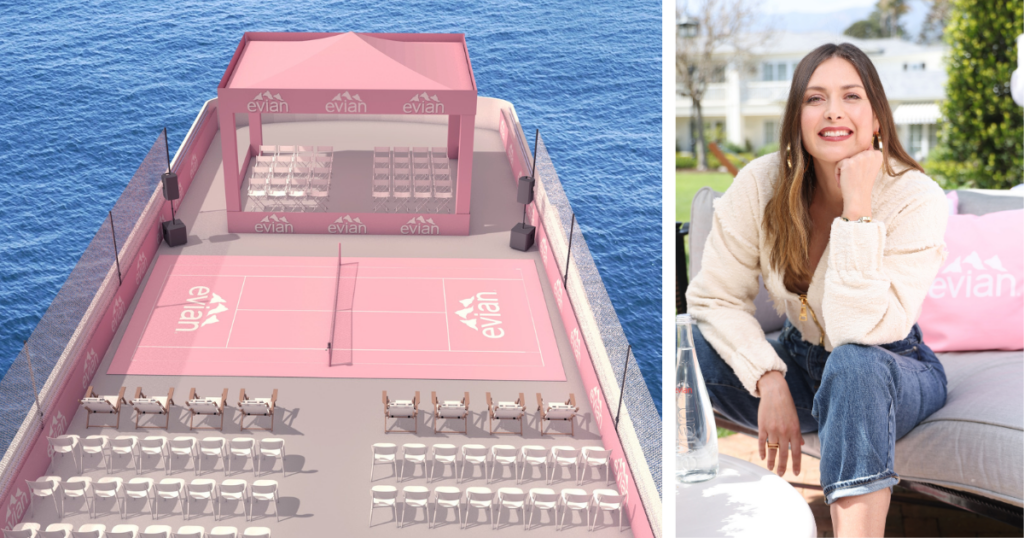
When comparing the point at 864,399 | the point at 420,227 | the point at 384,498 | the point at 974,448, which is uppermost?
the point at 864,399

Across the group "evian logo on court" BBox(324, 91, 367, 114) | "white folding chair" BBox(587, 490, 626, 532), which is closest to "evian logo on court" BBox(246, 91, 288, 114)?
"evian logo on court" BBox(324, 91, 367, 114)

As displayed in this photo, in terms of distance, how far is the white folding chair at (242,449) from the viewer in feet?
20.5

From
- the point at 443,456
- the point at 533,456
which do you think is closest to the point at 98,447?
the point at 443,456

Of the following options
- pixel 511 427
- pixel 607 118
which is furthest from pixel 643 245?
pixel 511 427

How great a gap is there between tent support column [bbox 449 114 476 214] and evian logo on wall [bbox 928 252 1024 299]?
6.46 m

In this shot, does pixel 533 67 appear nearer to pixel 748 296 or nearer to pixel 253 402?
pixel 253 402

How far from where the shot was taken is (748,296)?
308cm

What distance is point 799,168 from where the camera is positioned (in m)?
2.81

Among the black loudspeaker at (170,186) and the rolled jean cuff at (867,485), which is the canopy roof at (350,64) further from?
the rolled jean cuff at (867,485)

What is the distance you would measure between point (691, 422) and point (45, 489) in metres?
4.54

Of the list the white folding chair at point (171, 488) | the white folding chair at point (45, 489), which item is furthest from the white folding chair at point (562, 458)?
the white folding chair at point (45, 489)

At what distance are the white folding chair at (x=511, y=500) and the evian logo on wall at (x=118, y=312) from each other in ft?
12.4

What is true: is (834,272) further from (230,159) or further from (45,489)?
(230,159)

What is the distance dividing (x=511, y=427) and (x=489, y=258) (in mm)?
2992
